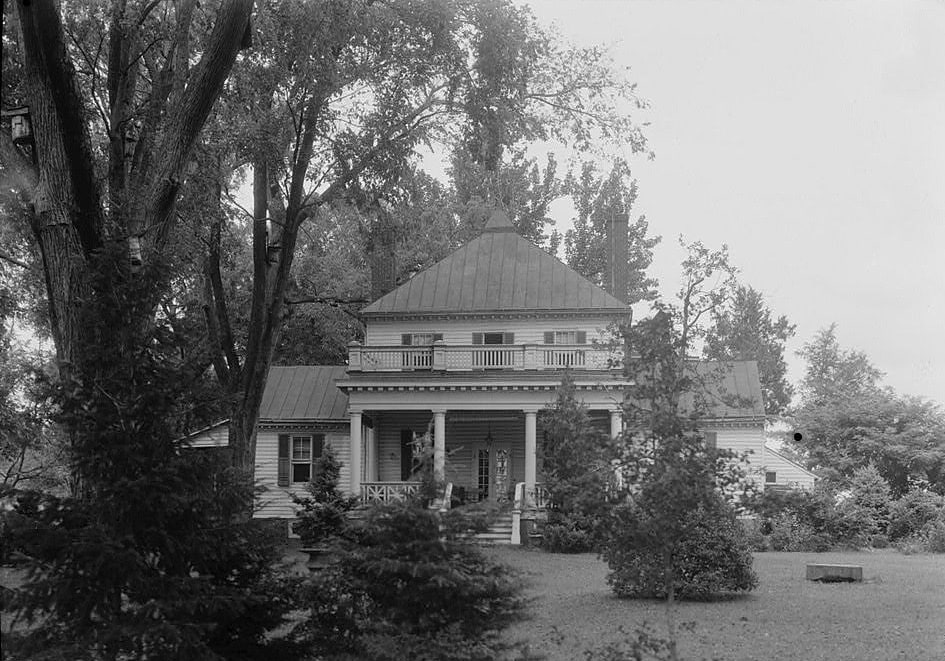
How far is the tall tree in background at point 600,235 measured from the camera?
51256 millimetres

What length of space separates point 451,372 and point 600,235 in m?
26.2

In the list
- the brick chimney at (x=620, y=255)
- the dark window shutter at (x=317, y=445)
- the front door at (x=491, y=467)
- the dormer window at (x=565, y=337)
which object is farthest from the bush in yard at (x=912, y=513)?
the dark window shutter at (x=317, y=445)

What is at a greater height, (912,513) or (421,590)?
(421,590)

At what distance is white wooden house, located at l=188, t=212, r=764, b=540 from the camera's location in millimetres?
28109

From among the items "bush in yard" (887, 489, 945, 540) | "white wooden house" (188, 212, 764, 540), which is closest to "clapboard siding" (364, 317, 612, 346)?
"white wooden house" (188, 212, 764, 540)

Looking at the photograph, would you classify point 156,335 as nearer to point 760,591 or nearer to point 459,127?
point 760,591

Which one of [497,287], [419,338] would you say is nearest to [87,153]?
[419,338]

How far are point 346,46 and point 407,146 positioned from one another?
3160 mm

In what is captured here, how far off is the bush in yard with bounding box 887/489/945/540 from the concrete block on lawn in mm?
10481

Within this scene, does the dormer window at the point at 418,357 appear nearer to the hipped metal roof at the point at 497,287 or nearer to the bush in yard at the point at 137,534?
the hipped metal roof at the point at 497,287

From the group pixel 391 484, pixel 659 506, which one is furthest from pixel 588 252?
pixel 659 506

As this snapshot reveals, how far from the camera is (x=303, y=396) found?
3219 centimetres

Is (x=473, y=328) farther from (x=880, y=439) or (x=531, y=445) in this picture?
(x=880, y=439)

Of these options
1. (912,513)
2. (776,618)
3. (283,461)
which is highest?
(283,461)
